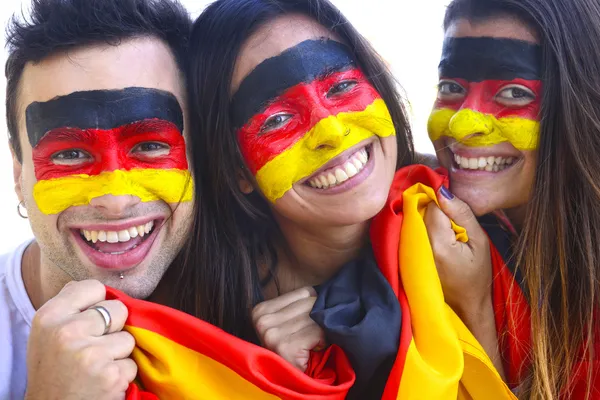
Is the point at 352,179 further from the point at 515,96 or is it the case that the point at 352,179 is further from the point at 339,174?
the point at 515,96

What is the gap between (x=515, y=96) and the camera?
197cm

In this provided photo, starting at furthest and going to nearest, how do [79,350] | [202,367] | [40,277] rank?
1. [40,277]
2. [202,367]
3. [79,350]

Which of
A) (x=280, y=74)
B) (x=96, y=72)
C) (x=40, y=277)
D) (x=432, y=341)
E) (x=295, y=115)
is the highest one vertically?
(x=96, y=72)

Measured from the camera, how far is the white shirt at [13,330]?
203 centimetres

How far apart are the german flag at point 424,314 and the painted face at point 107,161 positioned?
A: 64 centimetres

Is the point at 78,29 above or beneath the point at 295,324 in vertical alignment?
above

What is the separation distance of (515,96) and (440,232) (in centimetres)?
47

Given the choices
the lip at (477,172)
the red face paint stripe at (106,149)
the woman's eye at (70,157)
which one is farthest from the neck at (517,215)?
the woman's eye at (70,157)

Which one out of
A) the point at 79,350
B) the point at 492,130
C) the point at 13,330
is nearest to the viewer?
the point at 79,350

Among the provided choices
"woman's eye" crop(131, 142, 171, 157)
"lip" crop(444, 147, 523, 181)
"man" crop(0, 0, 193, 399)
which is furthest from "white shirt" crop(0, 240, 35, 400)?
"lip" crop(444, 147, 523, 181)

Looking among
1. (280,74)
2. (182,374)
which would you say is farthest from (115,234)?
(280,74)

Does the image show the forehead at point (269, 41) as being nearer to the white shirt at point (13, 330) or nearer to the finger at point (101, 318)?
the finger at point (101, 318)

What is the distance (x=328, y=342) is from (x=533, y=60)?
1035 millimetres

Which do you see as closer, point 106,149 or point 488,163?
point 106,149
